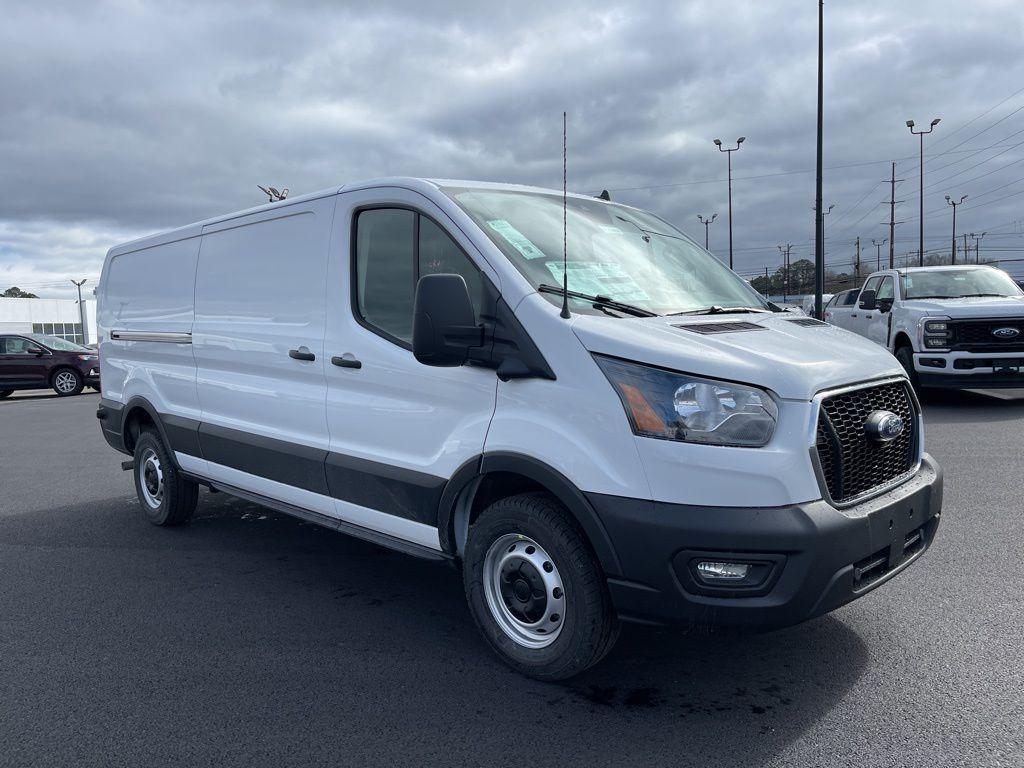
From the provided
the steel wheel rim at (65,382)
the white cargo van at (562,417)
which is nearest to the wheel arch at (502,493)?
the white cargo van at (562,417)

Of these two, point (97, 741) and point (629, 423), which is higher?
point (629, 423)

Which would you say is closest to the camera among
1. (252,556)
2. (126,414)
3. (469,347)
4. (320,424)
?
(469,347)

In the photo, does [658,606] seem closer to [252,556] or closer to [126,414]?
[252,556]

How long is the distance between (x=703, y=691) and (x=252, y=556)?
3239mm

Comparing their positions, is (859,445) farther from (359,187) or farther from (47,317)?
(47,317)

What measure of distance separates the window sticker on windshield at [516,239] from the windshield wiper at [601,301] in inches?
10.0

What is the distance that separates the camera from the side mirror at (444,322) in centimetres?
340

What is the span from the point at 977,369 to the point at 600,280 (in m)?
9.05

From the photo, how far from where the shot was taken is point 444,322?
3.42 metres

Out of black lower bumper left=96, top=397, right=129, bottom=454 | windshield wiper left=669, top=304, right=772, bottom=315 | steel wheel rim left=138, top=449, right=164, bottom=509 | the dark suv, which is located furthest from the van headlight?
the dark suv

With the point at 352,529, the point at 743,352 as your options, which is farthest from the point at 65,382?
the point at 743,352

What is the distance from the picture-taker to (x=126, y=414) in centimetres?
675

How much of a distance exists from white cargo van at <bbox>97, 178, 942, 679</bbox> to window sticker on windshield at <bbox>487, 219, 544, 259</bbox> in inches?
0.6

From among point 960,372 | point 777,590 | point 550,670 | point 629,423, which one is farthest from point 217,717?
point 960,372
